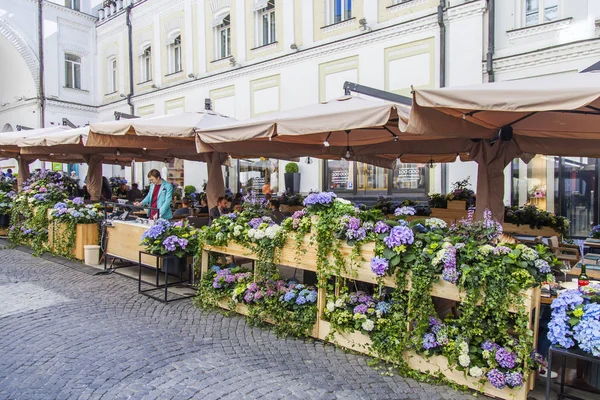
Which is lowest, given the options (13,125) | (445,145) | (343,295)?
(343,295)

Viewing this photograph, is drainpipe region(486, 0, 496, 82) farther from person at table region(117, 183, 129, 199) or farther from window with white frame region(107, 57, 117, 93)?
window with white frame region(107, 57, 117, 93)

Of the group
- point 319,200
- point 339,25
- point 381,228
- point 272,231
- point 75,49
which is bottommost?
point 272,231

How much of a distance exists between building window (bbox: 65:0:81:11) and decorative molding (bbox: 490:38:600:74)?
2159 cm

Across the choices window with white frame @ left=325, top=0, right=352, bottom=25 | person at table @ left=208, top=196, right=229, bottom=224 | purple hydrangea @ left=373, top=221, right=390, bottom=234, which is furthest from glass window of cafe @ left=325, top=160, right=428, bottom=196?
purple hydrangea @ left=373, top=221, right=390, bottom=234

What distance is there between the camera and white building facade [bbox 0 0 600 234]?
10.4 metres

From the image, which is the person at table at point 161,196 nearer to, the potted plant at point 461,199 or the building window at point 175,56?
the potted plant at point 461,199

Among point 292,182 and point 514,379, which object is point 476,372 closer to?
point 514,379

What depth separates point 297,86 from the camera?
46.7ft

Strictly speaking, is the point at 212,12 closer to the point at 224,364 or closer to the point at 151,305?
the point at 151,305

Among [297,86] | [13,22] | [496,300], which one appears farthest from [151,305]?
[13,22]

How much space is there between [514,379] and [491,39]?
32.6ft

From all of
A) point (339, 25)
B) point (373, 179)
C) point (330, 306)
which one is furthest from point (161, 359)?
point (339, 25)

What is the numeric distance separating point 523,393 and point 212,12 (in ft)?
55.7

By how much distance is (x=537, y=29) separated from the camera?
10094mm
